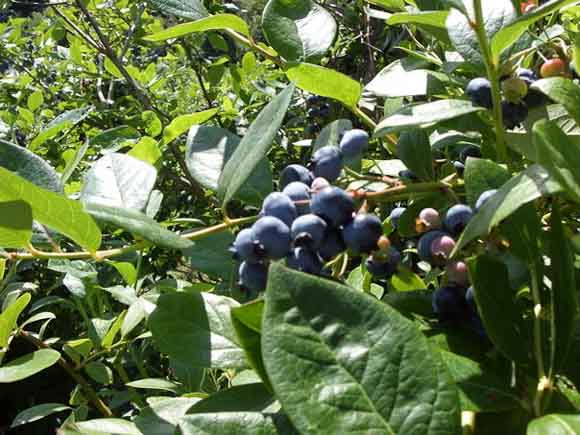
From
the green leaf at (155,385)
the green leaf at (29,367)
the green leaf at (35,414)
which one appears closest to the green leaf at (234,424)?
the green leaf at (29,367)

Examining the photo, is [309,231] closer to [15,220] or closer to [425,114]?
[425,114]

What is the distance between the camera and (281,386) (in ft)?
1.40

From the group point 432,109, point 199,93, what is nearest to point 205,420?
point 432,109

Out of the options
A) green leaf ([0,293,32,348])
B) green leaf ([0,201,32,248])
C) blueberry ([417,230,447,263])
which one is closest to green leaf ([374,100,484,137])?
blueberry ([417,230,447,263])

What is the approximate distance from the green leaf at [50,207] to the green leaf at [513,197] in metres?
0.38

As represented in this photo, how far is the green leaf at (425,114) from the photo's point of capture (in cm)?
66

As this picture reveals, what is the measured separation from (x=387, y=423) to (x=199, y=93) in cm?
345

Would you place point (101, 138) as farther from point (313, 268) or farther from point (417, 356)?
point (417, 356)

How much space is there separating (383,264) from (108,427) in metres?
0.38

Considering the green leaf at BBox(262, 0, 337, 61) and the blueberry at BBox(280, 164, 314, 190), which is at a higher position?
the green leaf at BBox(262, 0, 337, 61)

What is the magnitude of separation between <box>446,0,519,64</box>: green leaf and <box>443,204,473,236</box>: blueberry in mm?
199

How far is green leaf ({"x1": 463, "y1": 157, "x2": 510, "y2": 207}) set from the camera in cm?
61

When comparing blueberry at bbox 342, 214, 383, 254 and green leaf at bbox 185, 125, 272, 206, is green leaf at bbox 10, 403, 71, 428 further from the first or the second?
blueberry at bbox 342, 214, 383, 254

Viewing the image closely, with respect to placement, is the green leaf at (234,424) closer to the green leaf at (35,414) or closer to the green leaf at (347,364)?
the green leaf at (347,364)
